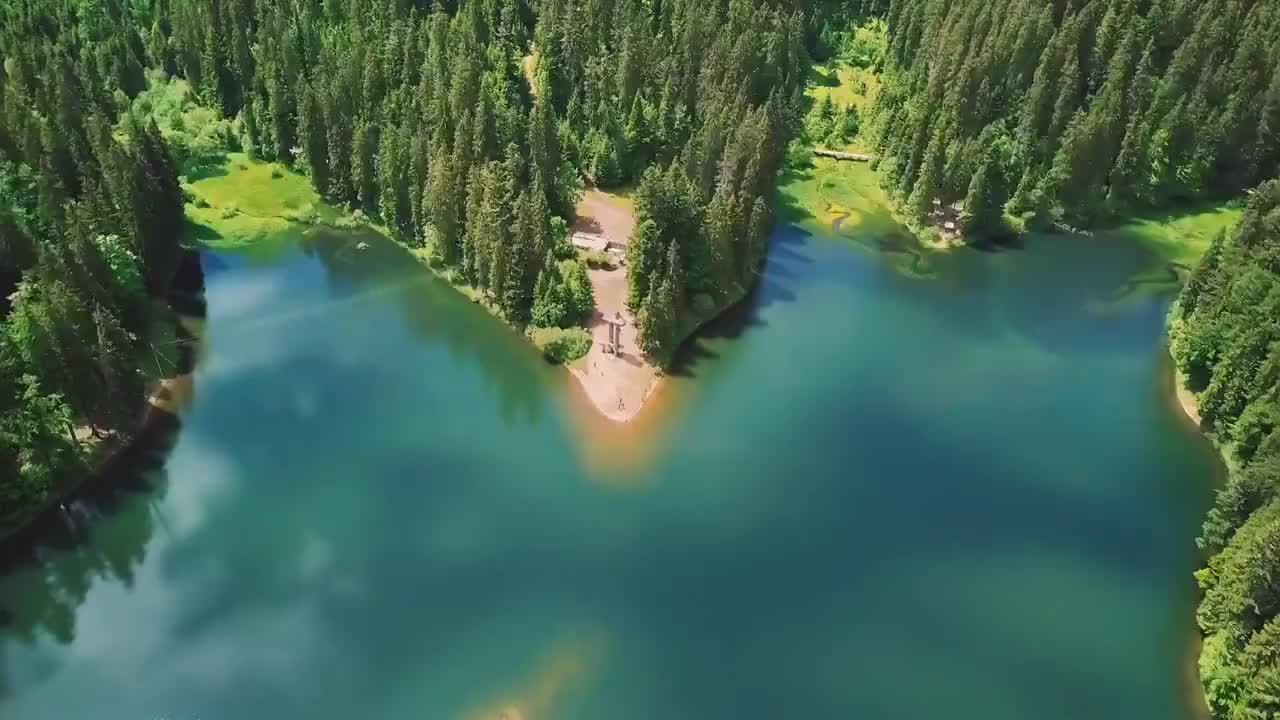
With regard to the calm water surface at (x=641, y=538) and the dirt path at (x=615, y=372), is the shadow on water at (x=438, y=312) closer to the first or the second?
the calm water surface at (x=641, y=538)

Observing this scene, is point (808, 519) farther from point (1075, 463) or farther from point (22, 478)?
point (22, 478)

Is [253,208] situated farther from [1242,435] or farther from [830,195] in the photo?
[1242,435]

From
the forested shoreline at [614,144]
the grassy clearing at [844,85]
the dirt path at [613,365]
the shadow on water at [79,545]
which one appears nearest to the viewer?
the shadow on water at [79,545]

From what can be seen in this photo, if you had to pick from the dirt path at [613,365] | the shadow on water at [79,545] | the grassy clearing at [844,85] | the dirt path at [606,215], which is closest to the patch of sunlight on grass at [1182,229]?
the grassy clearing at [844,85]

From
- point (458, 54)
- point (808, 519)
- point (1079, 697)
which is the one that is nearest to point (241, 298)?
point (458, 54)

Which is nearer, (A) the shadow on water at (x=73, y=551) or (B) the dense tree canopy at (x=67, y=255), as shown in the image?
(A) the shadow on water at (x=73, y=551)

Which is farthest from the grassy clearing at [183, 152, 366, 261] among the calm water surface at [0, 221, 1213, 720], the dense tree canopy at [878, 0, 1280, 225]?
the dense tree canopy at [878, 0, 1280, 225]
